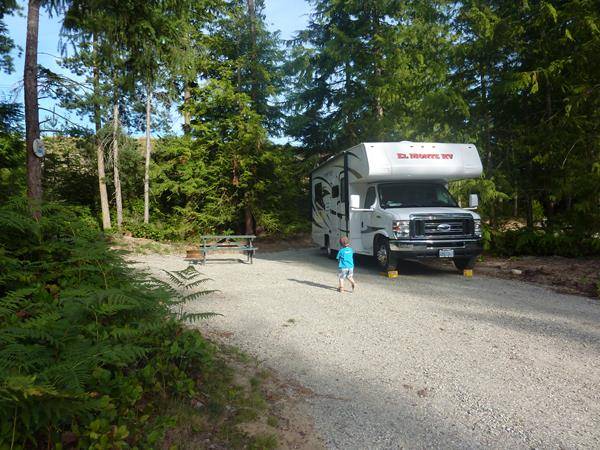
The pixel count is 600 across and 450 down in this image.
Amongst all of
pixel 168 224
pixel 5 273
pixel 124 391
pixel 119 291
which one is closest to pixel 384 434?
pixel 124 391

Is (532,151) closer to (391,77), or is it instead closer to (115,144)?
(391,77)

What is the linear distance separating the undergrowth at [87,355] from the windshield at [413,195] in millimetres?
6985

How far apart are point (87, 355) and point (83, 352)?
0.20ft

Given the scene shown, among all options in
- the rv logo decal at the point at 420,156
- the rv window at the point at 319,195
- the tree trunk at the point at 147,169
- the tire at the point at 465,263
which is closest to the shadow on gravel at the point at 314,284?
the tire at the point at 465,263

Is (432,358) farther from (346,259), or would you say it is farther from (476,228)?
(476,228)

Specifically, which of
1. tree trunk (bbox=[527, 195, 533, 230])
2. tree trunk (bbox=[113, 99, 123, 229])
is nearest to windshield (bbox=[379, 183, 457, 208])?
tree trunk (bbox=[527, 195, 533, 230])

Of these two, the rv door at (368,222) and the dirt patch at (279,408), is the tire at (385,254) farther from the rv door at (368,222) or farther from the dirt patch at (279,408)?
the dirt patch at (279,408)

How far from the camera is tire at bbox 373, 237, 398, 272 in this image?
31.6 ft

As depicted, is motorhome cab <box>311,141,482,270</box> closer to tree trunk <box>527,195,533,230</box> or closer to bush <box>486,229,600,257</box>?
bush <box>486,229,600,257</box>

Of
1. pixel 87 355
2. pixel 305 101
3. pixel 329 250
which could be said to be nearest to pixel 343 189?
pixel 329 250

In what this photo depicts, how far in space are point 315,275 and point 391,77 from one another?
11.6 meters

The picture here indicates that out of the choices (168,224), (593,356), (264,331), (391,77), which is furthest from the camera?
(168,224)

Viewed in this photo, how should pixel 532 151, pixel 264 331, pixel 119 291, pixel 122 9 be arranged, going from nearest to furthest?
pixel 119 291
pixel 264 331
pixel 122 9
pixel 532 151

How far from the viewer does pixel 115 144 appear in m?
19.2
